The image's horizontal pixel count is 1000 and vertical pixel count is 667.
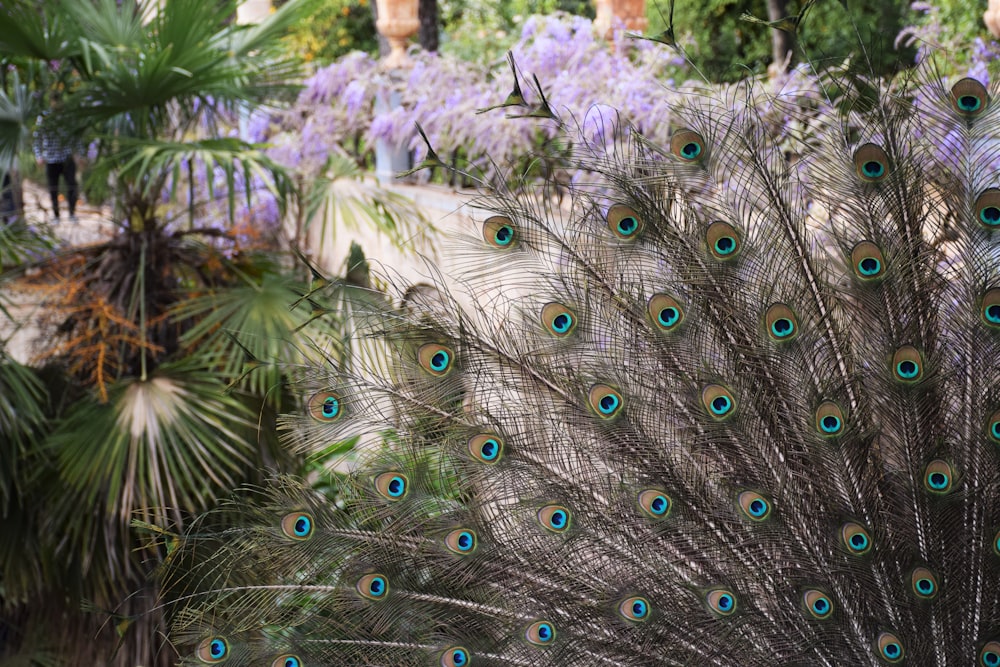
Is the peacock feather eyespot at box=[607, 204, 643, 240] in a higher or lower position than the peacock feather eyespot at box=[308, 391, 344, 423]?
higher

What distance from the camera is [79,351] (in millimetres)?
4402

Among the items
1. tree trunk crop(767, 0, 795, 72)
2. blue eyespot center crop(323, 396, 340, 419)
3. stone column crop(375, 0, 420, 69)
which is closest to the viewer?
blue eyespot center crop(323, 396, 340, 419)

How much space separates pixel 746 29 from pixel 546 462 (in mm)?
12020

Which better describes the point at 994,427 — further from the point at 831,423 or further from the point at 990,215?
the point at 990,215

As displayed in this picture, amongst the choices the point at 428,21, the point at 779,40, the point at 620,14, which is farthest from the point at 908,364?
the point at 428,21

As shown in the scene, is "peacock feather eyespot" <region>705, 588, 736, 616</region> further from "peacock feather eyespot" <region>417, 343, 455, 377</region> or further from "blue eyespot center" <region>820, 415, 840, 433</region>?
"peacock feather eyespot" <region>417, 343, 455, 377</region>

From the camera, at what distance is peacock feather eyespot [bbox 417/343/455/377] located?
2.56 metres

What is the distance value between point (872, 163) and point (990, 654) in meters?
1.18

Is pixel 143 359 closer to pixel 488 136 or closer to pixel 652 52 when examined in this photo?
pixel 488 136

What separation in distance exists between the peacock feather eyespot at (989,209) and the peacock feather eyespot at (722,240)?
0.54 m

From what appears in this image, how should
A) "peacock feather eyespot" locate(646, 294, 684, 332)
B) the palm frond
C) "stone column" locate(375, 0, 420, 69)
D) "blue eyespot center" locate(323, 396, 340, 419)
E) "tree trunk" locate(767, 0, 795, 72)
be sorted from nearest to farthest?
"peacock feather eyespot" locate(646, 294, 684, 332), "blue eyespot center" locate(323, 396, 340, 419), the palm frond, "stone column" locate(375, 0, 420, 69), "tree trunk" locate(767, 0, 795, 72)

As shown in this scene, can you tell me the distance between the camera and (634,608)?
8.43ft

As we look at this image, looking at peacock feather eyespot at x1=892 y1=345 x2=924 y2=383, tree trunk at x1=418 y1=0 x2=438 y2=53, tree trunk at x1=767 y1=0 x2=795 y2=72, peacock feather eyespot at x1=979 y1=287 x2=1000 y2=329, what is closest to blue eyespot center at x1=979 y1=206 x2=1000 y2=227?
peacock feather eyespot at x1=979 y1=287 x2=1000 y2=329

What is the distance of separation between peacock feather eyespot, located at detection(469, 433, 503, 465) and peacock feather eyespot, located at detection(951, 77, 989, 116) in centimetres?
132
